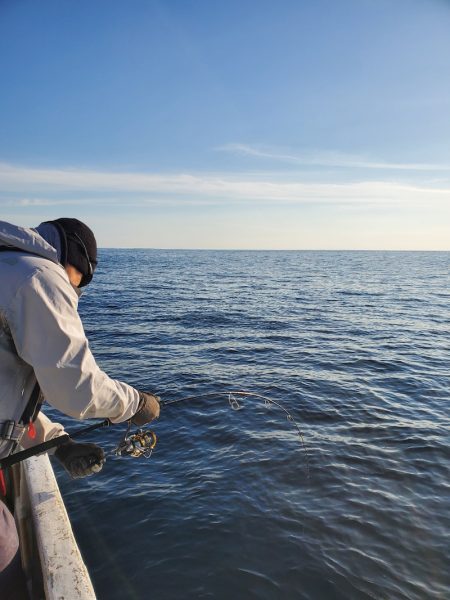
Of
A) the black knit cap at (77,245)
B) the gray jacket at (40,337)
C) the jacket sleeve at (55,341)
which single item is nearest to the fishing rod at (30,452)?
the gray jacket at (40,337)

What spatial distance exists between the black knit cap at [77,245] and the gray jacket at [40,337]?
0.30 m

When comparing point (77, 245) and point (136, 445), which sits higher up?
point (77, 245)

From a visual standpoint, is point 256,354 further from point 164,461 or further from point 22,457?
point 22,457

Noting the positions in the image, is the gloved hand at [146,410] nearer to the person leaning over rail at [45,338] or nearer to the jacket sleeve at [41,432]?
the person leaning over rail at [45,338]

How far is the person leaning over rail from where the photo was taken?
2.26 metres

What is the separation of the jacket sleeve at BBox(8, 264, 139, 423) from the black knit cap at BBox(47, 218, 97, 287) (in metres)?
0.37

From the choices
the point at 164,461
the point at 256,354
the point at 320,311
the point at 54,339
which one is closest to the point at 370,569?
the point at 164,461

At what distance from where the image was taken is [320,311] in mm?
25547

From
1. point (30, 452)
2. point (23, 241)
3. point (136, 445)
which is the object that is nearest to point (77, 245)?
point (23, 241)

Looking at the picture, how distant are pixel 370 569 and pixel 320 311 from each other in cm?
2093

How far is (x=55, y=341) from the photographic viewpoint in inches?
90.4

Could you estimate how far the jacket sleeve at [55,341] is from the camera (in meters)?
2.25

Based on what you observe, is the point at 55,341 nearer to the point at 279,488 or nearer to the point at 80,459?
the point at 80,459

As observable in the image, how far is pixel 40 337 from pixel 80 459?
180 cm
